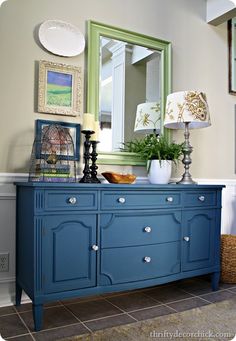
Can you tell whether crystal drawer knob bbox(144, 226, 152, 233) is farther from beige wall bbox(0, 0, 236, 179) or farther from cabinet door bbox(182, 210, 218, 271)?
beige wall bbox(0, 0, 236, 179)

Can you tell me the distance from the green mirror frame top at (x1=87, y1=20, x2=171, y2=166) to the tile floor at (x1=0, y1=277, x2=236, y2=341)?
998mm

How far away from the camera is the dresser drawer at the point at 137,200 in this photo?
6.44 ft

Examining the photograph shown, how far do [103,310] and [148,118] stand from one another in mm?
1493

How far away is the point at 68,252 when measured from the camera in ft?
6.05

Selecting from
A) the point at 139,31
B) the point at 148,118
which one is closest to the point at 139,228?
the point at 148,118

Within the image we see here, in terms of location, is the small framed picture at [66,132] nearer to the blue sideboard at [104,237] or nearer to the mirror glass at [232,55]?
the blue sideboard at [104,237]

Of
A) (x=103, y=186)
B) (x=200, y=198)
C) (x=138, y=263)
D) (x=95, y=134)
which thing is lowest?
(x=138, y=263)

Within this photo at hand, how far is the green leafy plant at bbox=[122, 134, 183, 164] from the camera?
245 cm

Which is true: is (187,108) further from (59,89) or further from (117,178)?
(59,89)

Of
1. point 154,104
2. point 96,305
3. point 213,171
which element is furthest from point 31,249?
point 213,171

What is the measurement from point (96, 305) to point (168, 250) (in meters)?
0.61

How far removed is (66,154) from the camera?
2.25m

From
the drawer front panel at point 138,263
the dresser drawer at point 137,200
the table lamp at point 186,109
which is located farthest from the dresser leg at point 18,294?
the table lamp at point 186,109

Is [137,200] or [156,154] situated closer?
[137,200]
